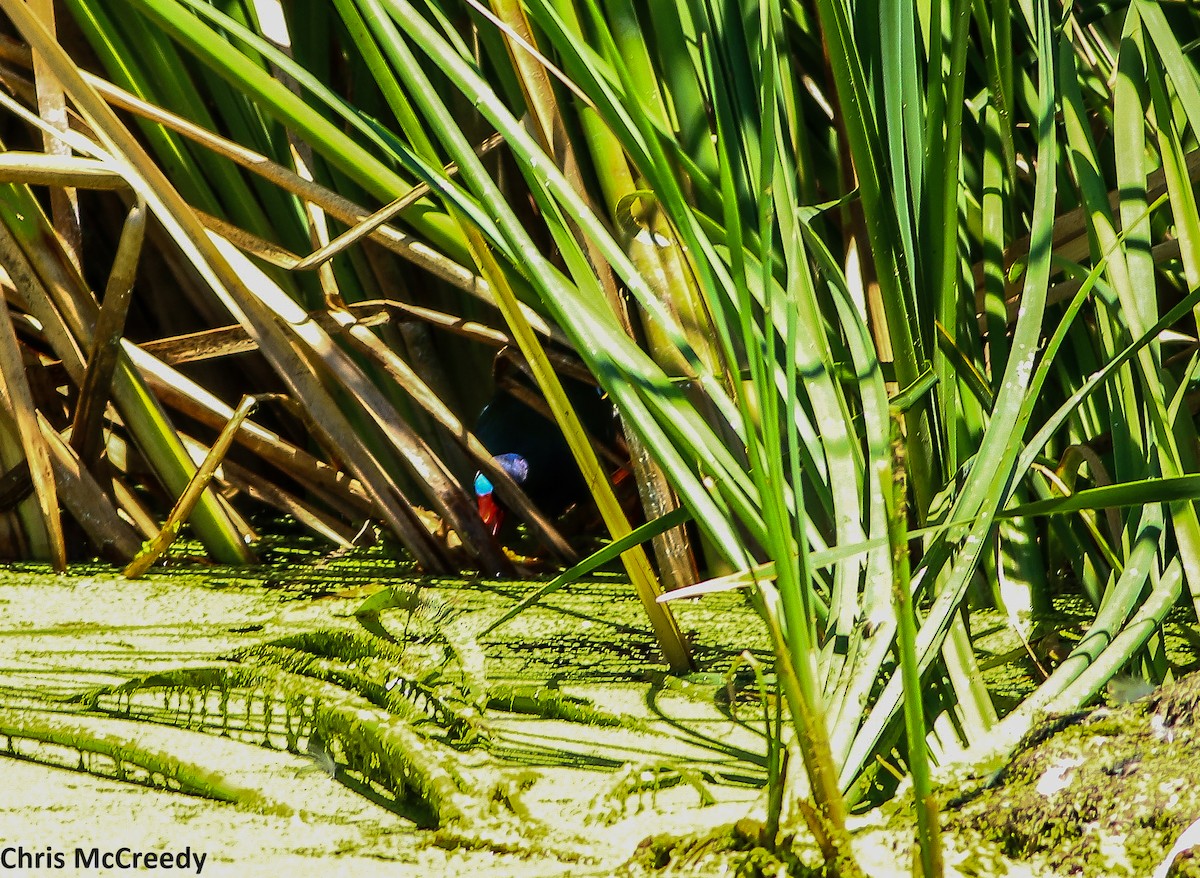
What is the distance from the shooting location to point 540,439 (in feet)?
4.41

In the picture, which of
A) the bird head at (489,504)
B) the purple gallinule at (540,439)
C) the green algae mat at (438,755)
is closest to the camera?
the green algae mat at (438,755)

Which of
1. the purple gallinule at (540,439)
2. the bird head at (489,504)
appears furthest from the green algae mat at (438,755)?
the purple gallinule at (540,439)

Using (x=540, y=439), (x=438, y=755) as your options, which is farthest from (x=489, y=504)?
(x=438, y=755)

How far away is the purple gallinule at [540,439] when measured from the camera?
4.39 ft

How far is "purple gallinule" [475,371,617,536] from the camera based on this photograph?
1.34 meters

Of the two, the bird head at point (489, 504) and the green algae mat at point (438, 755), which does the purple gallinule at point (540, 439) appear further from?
the green algae mat at point (438, 755)

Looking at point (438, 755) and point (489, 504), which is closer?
point (438, 755)

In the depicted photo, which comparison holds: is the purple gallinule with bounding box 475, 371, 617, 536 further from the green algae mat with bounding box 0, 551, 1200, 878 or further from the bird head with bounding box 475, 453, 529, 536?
the green algae mat with bounding box 0, 551, 1200, 878

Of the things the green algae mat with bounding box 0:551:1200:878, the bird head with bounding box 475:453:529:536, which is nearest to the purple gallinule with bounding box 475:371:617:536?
the bird head with bounding box 475:453:529:536

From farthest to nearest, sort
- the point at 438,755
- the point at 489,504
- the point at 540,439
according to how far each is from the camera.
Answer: the point at 540,439, the point at 489,504, the point at 438,755

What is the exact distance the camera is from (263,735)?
70 centimetres

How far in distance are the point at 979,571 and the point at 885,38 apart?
17.7 inches

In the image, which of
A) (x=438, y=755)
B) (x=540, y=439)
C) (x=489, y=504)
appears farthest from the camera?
(x=540, y=439)

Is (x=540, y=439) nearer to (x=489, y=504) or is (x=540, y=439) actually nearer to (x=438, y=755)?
(x=489, y=504)
